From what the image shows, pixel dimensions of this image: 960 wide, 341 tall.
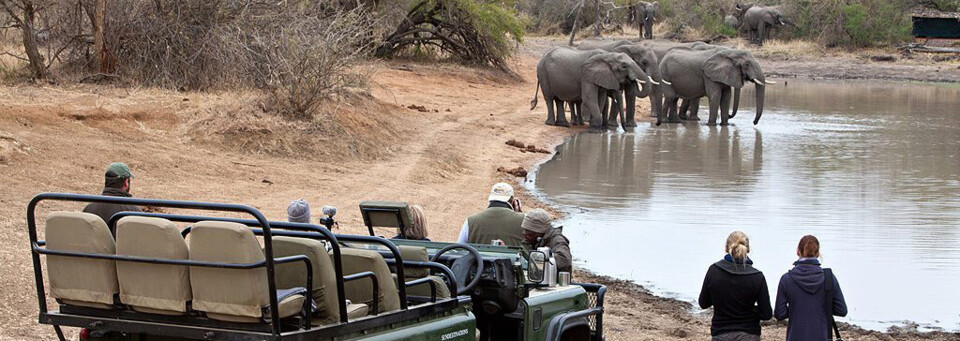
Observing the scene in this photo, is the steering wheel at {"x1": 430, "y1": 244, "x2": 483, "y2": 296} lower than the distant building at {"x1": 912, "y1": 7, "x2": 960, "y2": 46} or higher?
higher

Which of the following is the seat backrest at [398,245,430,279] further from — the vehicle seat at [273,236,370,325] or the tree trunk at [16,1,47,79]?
the tree trunk at [16,1,47,79]

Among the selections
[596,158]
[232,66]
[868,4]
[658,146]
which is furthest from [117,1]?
[868,4]

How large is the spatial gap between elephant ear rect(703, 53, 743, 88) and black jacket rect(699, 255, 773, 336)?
25.2 m

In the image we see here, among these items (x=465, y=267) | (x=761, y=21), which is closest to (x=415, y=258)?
(x=465, y=267)

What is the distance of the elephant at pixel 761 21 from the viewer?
59938 millimetres

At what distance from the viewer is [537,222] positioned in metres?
8.52

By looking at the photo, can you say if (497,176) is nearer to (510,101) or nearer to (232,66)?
(232,66)

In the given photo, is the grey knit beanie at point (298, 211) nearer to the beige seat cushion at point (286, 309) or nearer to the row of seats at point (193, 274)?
the row of seats at point (193, 274)

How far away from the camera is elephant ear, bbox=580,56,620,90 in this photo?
2998cm

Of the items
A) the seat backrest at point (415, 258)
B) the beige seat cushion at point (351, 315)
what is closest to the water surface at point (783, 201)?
the seat backrest at point (415, 258)

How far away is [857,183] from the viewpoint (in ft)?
71.3

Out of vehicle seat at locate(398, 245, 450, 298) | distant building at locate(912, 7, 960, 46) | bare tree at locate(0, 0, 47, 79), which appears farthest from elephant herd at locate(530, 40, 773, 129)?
distant building at locate(912, 7, 960, 46)

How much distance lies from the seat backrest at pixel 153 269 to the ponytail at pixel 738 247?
3385 millimetres

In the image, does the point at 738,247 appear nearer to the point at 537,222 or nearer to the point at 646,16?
the point at 537,222
